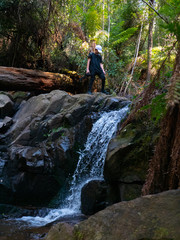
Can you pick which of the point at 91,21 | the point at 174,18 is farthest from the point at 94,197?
the point at 91,21

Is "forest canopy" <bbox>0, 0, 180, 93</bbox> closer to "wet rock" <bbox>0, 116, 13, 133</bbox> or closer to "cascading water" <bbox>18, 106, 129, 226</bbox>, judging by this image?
"wet rock" <bbox>0, 116, 13, 133</bbox>

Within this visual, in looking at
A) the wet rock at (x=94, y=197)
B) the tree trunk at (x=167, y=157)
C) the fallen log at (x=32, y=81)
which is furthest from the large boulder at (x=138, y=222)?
the fallen log at (x=32, y=81)

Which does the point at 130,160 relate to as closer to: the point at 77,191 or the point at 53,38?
the point at 77,191

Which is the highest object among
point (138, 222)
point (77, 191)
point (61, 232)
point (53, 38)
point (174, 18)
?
point (53, 38)

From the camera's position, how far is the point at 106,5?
1418cm

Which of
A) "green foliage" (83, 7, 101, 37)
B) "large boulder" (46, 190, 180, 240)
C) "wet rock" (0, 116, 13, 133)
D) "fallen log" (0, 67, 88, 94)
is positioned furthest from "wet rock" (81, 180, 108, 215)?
"green foliage" (83, 7, 101, 37)

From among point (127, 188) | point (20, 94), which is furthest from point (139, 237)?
point (20, 94)

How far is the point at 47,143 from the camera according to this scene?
603cm

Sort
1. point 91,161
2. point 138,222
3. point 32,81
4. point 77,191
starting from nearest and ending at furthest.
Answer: point 138,222 → point 77,191 → point 91,161 → point 32,81

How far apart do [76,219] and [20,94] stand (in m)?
6.18

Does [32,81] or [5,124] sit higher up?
[32,81]

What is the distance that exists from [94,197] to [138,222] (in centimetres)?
251

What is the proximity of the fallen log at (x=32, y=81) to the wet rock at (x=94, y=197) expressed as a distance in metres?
5.72

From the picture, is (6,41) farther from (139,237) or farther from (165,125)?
(139,237)
